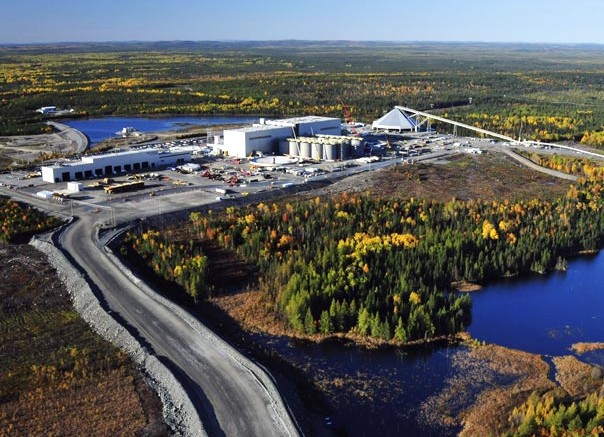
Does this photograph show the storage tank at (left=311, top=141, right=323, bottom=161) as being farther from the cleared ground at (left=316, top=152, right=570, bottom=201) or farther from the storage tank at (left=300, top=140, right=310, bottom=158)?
the cleared ground at (left=316, top=152, right=570, bottom=201)

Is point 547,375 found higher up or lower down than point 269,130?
lower down

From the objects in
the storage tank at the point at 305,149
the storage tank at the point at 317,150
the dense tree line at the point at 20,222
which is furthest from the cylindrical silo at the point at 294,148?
the dense tree line at the point at 20,222

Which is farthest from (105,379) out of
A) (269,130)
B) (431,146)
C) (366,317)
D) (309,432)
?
(431,146)

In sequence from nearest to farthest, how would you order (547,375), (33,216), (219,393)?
1. (219,393)
2. (547,375)
3. (33,216)

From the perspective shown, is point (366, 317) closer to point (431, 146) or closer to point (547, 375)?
point (547, 375)

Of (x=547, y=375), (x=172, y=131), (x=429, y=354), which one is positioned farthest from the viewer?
(x=172, y=131)

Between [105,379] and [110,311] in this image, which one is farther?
[110,311]

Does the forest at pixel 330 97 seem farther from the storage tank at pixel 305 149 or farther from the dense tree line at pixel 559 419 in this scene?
the dense tree line at pixel 559 419

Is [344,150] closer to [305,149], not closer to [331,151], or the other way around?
[331,151]
